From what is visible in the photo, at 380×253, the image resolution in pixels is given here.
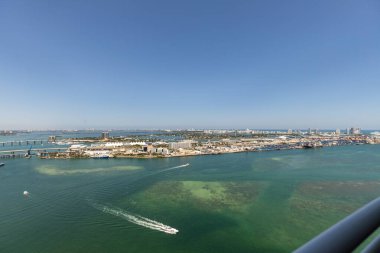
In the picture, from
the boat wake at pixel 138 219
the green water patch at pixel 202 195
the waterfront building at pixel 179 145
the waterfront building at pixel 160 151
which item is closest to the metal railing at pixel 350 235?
the boat wake at pixel 138 219

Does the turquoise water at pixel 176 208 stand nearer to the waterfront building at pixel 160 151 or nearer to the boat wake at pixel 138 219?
the boat wake at pixel 138 219

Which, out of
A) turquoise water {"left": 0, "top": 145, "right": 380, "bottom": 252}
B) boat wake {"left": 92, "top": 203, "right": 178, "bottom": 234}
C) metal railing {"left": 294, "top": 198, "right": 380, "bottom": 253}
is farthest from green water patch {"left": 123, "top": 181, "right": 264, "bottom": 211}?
metal railing {"left": 294, "top": 198, "right": 380, "bottom": 253}

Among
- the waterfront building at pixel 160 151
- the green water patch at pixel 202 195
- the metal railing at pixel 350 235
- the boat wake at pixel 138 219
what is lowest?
the green water patch at pixel 202 195

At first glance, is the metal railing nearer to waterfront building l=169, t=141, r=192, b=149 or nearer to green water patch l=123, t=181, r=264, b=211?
green water patch l=123, t=181, r=264, b=211

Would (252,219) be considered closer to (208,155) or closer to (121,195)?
(121,195)

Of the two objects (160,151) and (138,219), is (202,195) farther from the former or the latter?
(160,151)
